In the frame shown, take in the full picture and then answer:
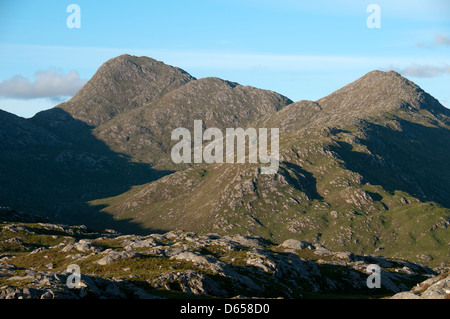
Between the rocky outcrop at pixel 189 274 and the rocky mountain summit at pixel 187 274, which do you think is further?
the rocky mountain summit at pixel 187 274

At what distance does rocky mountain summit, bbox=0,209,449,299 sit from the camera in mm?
68688

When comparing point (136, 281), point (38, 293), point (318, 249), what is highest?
point (38, 293)

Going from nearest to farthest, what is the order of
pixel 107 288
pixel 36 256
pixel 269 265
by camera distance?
pixel 107 288, pixel 269 265, pixel 36 256

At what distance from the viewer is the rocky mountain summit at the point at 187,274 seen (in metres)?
68.7

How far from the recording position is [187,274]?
3423 inches

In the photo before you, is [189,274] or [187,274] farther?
[189,274]

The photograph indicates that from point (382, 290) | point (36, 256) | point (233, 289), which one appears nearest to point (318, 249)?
point (382, 290)

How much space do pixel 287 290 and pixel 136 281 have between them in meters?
34.1

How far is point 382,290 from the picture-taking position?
117m

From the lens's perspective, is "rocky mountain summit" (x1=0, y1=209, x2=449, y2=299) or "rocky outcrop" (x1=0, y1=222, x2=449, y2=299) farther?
"rocky mountain summit" (x1=0, y1=209, x2=449, y2=299)
